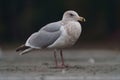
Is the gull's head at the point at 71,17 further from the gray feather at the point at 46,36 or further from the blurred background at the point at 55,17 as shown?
the blurred background at the point at 55,17

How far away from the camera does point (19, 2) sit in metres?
38.8

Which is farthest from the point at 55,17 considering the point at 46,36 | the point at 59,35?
the point at 59,35

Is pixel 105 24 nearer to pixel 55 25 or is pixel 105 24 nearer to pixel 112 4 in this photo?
pixel 112 4

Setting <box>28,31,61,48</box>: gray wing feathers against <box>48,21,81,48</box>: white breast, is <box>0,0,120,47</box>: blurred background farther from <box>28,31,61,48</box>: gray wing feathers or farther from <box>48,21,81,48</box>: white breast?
<box>48,21,81,48</box>: white breast

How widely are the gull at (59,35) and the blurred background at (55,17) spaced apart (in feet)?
72.9

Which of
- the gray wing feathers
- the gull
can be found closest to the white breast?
the gull

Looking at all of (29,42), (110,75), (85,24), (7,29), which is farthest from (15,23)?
(110,75)

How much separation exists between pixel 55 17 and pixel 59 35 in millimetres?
23955

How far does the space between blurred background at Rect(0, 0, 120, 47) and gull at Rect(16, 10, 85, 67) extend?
22.2 meters

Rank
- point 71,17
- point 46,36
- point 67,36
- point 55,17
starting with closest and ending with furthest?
point 67,36 → point 46,36 → point 71,17 → point 55,17

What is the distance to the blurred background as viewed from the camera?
36.4 metres

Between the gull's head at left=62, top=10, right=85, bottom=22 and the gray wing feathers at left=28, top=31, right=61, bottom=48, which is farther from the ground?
the gull's head at left=62, top=10, right=85, bottom=22

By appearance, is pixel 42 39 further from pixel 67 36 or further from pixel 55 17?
pixel 55 17

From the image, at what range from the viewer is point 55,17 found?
3675 centimetres
